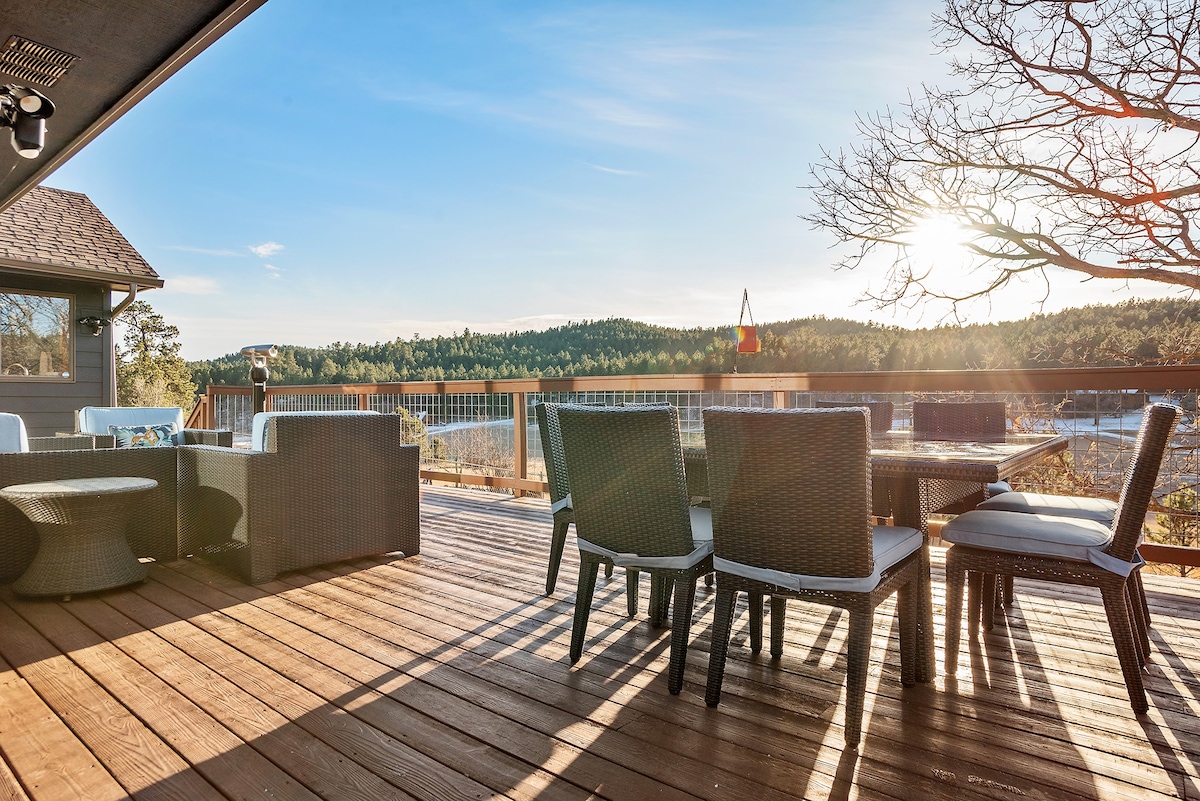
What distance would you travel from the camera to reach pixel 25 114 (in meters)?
3.21

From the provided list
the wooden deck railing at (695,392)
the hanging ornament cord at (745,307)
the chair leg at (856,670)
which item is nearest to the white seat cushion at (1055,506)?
the wooden deck railing at (695,392)

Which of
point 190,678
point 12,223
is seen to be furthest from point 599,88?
point 190,678

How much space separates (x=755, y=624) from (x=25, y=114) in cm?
412

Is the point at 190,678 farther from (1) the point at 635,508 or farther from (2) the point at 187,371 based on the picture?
(2) the point at 187,371

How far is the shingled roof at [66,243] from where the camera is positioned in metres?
6.76

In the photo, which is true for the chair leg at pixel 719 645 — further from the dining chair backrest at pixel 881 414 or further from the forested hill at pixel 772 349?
the forested hill at pixel 772 349

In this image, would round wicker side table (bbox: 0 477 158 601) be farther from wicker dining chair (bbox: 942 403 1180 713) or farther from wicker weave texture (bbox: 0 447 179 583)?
wicker dining chair (bbox: 942 403 1180 713)

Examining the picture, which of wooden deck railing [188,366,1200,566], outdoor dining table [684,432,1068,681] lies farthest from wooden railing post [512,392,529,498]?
outdoor dining table [684,432,1068,681]

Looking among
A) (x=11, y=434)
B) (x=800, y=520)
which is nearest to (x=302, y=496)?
(x=11, y=434)

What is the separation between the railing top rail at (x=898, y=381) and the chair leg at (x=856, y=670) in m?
2.49

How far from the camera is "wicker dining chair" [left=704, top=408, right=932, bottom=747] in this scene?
1.71 metres

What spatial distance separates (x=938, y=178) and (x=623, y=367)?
9639 mm

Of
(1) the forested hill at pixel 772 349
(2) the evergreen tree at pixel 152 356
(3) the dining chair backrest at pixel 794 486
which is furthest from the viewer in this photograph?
(2) the evergreen tree at pixel 152 356

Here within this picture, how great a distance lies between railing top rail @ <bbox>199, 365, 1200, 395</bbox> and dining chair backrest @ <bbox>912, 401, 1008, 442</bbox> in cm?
29
